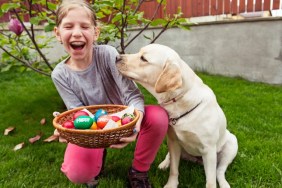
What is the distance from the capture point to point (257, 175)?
2.29 m

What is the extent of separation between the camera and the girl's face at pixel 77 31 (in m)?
1.97

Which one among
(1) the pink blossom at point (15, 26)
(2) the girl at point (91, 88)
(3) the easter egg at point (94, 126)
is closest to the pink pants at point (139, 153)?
(2) the girl at point (91, 88)

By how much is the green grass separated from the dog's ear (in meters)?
0.74

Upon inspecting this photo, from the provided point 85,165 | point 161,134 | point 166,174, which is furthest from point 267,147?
point 85,165

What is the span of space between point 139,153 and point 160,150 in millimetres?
648

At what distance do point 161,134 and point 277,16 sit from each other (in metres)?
3.37

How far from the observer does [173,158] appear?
222 centimetres

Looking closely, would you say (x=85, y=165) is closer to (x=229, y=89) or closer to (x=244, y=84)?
(x=229, y=89)

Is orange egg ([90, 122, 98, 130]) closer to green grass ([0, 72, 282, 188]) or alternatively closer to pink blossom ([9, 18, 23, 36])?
green grass ([0, 72, 282, 188])

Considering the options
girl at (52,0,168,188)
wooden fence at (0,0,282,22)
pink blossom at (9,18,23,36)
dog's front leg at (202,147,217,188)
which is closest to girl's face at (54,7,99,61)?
girl at (52,0,168,188)

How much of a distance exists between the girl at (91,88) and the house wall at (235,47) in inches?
128

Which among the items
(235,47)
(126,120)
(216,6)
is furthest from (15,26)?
(216,6)

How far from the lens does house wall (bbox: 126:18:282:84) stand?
4770mm

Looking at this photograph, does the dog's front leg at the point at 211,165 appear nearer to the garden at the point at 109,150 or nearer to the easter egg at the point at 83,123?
the garden at the point at 109,150
